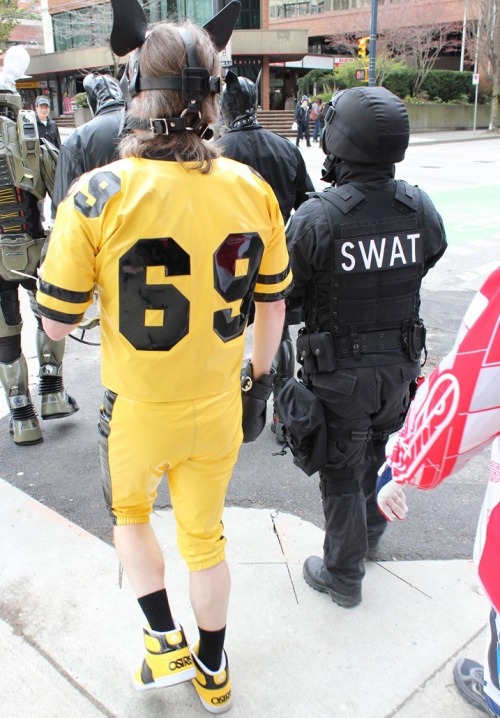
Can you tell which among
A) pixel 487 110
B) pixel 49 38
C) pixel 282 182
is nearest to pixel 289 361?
pixel 282 182

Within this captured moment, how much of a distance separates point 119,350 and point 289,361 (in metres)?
2.35

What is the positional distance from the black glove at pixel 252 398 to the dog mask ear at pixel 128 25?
1.08 meters

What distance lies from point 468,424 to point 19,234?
129 inches

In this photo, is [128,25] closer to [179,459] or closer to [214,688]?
[179,459]

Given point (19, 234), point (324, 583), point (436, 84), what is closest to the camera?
point (324, 583)

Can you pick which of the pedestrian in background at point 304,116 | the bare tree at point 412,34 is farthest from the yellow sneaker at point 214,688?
the bare tree at point 412,34

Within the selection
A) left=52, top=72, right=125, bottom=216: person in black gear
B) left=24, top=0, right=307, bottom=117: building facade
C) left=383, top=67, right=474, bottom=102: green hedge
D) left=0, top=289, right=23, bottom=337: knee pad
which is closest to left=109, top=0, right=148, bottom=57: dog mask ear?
left=52, top=72, right=125, bottom=216: person in black gear

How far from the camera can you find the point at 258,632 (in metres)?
2.40

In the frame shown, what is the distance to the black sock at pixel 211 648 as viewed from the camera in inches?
79.9

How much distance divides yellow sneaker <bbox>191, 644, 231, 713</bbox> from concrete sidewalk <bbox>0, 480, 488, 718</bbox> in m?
0.05

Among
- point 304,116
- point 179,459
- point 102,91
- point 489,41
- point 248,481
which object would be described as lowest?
point 248,481

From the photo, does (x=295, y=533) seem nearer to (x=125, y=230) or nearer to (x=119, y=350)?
(x=119, y=350)

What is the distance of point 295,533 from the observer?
3.03m

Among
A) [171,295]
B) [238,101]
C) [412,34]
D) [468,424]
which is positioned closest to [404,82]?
[412,34]
